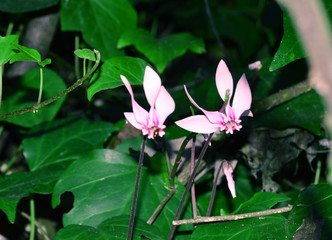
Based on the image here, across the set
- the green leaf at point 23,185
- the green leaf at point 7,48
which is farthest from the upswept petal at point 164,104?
the green leaf at point 23,185

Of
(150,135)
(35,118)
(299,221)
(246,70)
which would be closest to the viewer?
(150,135)

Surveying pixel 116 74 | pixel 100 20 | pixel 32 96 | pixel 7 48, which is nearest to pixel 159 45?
pixel 100 20

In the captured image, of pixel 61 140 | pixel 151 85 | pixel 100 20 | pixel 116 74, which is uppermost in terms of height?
pixel 151 85

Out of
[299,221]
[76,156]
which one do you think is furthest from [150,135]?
[76,156]

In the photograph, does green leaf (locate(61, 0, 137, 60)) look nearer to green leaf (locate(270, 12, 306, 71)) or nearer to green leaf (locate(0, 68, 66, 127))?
green leaf (locate(0, 68, 66, 127))

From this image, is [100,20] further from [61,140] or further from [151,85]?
[151,85]

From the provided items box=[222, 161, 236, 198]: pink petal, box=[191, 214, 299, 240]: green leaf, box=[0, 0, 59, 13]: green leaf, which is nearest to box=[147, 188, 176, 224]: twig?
box=[191, 214, 299, 240]: green leaf

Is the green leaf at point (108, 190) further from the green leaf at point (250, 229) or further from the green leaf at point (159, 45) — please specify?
the green leaf at point (159, 45)

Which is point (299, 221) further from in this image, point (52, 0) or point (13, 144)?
point (13, 144)
